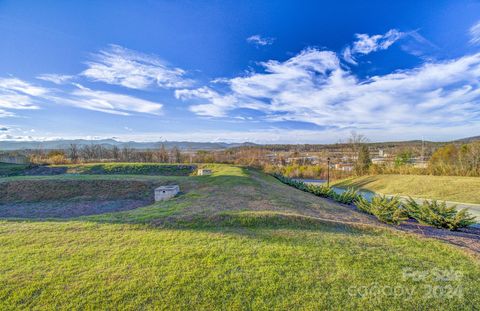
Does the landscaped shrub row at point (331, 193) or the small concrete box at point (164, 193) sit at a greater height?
the small concrete box at point (164, 193)

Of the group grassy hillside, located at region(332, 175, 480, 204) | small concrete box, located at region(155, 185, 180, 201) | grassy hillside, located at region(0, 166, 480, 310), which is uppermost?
grassy hillside, located at region(0, 166, 480, 310)

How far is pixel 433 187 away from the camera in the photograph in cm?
1390

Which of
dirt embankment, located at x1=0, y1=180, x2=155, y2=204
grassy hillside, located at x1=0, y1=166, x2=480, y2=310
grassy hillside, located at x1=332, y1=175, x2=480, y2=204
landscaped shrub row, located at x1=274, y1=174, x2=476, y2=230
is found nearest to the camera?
grassy hillside, located at x1=0, y1=166, x2=480, y2=310

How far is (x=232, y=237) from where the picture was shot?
13.3 ft

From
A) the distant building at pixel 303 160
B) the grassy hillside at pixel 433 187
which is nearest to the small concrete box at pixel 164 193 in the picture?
the grassy hillside at pixel 433 187

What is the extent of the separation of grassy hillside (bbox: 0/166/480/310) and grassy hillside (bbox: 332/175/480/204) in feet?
36.6

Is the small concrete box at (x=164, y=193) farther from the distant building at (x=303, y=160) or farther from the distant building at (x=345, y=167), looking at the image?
the distant building at (x=303, y=160)

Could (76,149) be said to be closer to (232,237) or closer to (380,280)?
(232,237)

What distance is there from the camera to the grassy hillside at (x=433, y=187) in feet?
39.2

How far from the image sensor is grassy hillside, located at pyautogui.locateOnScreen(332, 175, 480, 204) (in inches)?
470

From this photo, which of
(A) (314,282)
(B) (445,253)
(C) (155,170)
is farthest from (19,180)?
(B) (445,253)

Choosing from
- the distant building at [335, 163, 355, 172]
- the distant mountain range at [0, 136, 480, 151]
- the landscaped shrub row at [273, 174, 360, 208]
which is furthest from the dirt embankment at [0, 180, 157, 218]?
the distant building at [335, 163, 355, 172]

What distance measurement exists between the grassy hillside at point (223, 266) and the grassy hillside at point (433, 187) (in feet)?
36.6

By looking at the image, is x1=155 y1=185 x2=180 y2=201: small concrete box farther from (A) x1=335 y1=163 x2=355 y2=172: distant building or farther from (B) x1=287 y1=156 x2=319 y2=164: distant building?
(B) x1=287 y1=156 x2=319 y2=164: distant building
